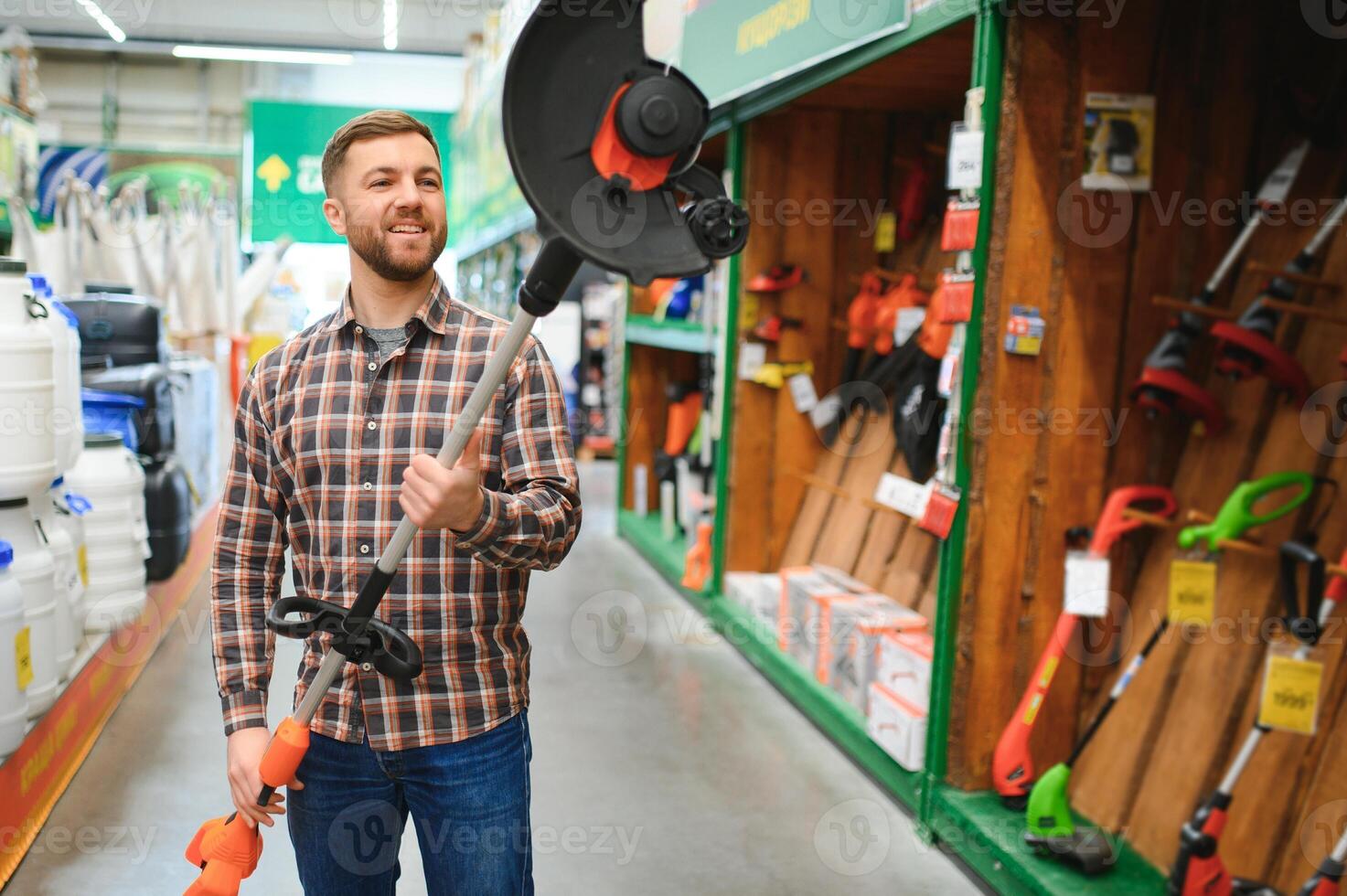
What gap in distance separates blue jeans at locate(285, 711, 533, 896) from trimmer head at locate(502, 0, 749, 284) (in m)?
0.75

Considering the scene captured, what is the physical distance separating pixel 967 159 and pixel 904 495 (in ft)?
3.95

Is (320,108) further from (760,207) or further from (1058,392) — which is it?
(1058,392)

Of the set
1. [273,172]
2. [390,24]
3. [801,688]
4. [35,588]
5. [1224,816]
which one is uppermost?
[390,24]

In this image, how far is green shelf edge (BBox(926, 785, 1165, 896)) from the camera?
8.38ft

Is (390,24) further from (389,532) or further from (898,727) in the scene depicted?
(389,532)

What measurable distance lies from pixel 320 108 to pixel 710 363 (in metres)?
7.27

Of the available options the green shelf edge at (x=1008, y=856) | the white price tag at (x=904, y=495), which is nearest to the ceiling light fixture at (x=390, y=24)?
the white price tag at (x=904, y=495)

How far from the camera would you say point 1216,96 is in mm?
2895

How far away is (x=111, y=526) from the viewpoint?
423cm

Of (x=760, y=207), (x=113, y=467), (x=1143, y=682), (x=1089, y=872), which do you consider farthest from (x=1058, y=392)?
(x=113, y=467)

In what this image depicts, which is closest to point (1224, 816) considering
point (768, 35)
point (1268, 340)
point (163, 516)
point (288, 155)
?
point (1268, 340)

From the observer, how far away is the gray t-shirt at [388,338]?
4.86ft

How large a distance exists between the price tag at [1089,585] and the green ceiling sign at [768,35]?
153 centimetres

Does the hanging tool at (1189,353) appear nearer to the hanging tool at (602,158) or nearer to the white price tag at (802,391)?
the hanging tool at (602,158)
